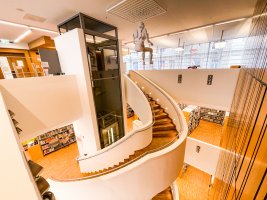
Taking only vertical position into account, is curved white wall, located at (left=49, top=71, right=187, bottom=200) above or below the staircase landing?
above

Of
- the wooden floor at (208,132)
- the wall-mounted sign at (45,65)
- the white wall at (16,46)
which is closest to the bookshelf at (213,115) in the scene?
the wooden floor at (208,132)

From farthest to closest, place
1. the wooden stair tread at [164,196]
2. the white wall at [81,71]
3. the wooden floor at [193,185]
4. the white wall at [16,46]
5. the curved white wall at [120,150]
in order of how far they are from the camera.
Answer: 1. the white wall at [16,46]
2. the wooden floor at [193,185]
3. the wooden stair tread at [164,196]
4. the white wall at [81,71]
5. the curved white wall at [120,150]

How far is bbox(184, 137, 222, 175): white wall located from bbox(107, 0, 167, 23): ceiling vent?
5.91 m

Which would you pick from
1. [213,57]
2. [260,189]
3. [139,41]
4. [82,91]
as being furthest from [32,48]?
[213,57]

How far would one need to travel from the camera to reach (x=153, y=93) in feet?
22.7

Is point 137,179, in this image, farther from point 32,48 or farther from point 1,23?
point 32,48

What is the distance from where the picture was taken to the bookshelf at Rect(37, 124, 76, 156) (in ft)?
24.4

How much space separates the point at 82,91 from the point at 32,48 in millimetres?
4942

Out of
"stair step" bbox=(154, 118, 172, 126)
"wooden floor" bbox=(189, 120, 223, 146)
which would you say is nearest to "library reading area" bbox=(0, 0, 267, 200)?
"stair step" bbox=(154, 118, 172, 126)

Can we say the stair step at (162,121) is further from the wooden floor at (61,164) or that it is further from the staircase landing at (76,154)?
the wooden floor at (61,164)

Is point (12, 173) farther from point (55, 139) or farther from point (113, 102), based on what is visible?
point (55, 139)

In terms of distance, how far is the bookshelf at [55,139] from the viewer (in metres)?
7.43

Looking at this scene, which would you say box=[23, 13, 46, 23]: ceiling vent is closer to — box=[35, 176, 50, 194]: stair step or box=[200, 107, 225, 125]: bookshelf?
box=[35, 176, 50, 194]: stair step

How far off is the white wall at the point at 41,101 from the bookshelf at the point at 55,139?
13.8ft
